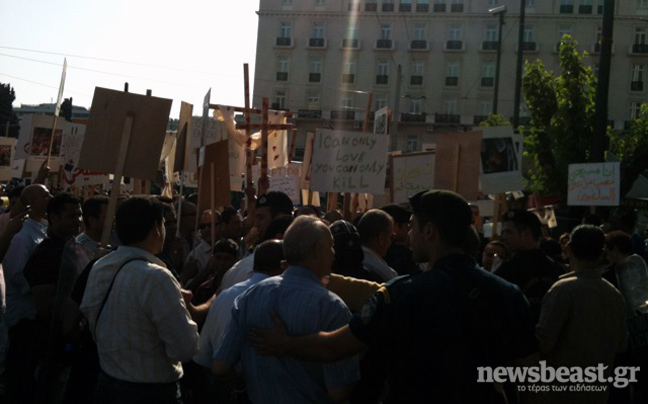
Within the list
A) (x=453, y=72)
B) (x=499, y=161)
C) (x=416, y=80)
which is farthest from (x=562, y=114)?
(x=416, y=80)

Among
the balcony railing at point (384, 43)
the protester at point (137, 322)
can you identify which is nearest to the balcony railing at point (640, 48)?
the balcony railing at point (384, 43)

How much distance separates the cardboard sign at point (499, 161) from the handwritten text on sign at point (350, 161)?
41.9 inches

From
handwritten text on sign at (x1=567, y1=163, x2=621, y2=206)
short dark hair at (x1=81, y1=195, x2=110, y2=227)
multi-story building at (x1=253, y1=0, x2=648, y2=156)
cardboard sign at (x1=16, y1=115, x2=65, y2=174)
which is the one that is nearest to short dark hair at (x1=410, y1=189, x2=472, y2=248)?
short dark hair at (x1=81, y1=195, x2=110, y2=227)

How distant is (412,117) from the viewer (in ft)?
194

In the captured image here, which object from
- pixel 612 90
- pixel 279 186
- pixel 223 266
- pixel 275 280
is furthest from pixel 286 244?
pixel 612 90

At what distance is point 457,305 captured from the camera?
3377 millimetres

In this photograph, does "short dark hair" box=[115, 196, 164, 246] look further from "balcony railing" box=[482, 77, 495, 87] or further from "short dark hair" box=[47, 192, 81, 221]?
"balcony railing" box=[482, 77, 495, 87]

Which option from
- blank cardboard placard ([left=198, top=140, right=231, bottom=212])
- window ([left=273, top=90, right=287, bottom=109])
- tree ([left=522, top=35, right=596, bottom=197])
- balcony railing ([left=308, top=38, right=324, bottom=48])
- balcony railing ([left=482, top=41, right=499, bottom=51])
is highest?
balcony railing ([left=482, top=41, right=499, bottom=51])

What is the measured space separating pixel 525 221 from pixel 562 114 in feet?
71.6

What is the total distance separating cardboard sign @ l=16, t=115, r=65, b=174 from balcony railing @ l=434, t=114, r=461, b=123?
150ft

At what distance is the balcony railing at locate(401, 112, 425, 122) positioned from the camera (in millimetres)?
59062

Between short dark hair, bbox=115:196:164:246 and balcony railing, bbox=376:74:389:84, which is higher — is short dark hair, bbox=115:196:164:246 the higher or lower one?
the lower one

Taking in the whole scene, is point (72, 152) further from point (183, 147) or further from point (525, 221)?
point (525, 221)

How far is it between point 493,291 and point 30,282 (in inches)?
134
